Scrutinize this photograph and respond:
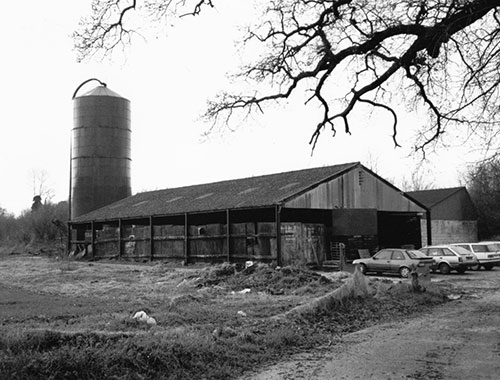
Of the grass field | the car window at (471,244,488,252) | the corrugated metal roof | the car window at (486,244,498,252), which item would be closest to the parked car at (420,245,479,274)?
the car window at (471,244,488,252)

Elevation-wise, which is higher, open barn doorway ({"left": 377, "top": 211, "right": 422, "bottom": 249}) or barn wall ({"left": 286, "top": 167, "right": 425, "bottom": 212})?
barn wall ({"left": 286, "top": 167, "right": 425, "bottom": 212})

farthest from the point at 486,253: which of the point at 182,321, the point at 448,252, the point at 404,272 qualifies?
the point at 182,321

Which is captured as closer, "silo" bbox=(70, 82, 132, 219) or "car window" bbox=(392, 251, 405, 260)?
"car window" bbox=(392, 251, 405, 260)

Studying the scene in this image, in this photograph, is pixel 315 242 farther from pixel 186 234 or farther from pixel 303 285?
pixel 303 285

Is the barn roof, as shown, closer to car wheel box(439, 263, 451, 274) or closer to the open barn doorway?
the open barn doorway

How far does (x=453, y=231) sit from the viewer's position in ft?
174

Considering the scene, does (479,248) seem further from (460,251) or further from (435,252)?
(435,252)

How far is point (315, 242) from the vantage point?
97.5 feet

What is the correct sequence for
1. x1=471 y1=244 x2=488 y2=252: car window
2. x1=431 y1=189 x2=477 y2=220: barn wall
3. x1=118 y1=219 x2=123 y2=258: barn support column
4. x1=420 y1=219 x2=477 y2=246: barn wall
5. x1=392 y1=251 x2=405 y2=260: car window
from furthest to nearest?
x1=431 y1=189 x2=477 y2=220: barn wall → x1=420 y1=219 x2=477 y2=246: barn wall → x1=118 y1=219 x2=123 y2=258: barn support column → x1=471 y1=244 x2=488 y2=252: car window → x1=392 y1=251 x2=405 y2=260: car window

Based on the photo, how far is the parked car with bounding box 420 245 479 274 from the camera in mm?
26266

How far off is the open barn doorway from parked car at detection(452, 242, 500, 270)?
5474mm

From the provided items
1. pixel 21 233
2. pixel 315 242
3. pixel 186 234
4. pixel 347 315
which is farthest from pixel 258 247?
pixel 21 233

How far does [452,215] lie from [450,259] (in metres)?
29.3

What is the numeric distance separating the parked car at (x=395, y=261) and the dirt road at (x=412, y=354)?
10722mm
